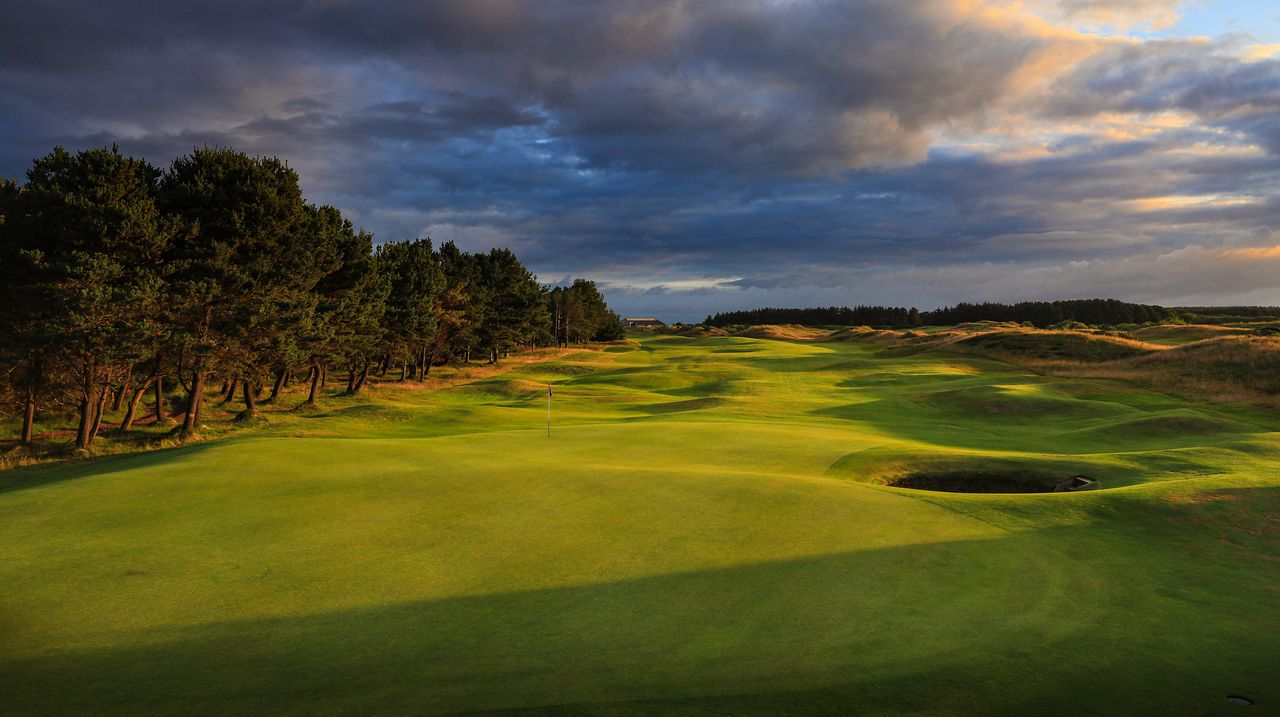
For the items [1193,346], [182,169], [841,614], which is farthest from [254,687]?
[1193,346]

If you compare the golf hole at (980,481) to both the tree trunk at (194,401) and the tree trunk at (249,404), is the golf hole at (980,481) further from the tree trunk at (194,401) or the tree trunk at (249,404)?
the tree trunk at (249,404)

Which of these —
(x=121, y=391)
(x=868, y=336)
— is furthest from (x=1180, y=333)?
(x=121, y=391)

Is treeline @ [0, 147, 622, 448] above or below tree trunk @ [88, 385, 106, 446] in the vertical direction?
above

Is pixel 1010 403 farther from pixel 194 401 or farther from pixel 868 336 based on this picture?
pixel 868 336

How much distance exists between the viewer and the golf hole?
18.3 metres

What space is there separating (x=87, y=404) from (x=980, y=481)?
1492 inches

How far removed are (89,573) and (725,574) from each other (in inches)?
354

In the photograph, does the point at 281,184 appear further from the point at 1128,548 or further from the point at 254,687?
the point at 1128,548

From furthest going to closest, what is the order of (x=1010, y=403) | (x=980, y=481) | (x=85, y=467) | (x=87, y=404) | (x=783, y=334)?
1. (x=783, y=334)
2. (x=1010, y=403)
3. (x=87, y=404)
4. (x=85, y=467)
5. (x=980, y=481)

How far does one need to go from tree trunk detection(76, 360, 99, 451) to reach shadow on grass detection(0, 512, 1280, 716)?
27.6 metres

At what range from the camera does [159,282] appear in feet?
97.3

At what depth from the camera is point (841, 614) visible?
7.99 m

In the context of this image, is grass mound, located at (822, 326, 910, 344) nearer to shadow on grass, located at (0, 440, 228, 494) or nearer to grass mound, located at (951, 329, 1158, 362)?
grass mound, located at (951, 329, 1158, 362)

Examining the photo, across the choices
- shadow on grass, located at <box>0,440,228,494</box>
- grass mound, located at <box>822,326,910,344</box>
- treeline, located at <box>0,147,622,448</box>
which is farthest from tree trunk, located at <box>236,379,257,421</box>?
grass mound, located at <box>822,326,910,344</box>
